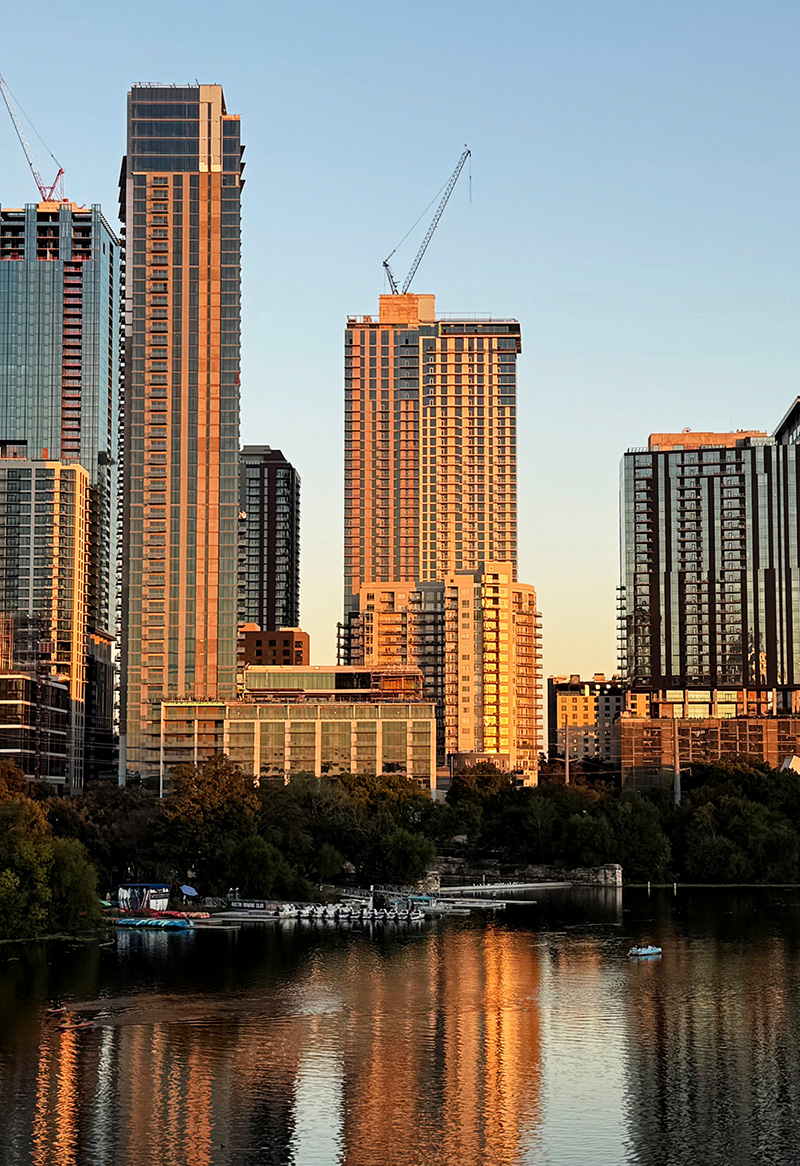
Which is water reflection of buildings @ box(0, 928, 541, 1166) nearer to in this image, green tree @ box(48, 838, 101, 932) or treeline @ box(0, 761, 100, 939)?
treeline @ box(0, 761, 100, 939)

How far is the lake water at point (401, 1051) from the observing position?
61.2m

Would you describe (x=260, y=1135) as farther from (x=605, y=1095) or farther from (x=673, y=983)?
(x=673, y=983)

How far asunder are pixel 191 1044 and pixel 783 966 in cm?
4913

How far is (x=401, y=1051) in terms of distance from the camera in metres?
77.9

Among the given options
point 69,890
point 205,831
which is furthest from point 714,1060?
point 205,831

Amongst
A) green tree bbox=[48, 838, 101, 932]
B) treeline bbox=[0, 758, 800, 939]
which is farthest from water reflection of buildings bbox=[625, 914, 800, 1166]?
treeline bbox=[0, 758, 800, 939]

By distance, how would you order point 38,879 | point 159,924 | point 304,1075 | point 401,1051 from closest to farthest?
point 304,1075 → point 401,1051 → point 38,879 → point 159,924

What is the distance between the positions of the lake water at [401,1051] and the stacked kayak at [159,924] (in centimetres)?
348

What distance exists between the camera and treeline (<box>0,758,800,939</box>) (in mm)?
118625

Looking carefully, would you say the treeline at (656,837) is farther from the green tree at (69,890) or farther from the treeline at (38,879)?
the treeline at (38,879)

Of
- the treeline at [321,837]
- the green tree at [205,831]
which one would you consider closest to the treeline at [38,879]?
the treeline at [321,837]

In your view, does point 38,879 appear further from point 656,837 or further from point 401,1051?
point 656,837

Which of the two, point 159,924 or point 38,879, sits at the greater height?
point 38,879

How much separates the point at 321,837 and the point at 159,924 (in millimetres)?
31459
